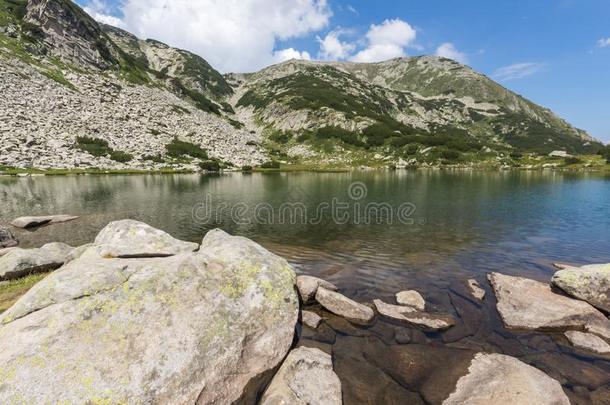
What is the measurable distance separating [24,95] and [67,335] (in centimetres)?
13125

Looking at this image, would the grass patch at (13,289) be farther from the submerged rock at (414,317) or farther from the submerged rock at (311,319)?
the submerged rock at (414,317)

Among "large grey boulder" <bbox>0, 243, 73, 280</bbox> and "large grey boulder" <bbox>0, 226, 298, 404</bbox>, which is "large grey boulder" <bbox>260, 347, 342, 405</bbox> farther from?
"large grey boulder" <bbox>0, 243, 73, 280</bbox>

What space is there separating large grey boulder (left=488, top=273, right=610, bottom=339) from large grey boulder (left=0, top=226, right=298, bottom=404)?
30.4ft

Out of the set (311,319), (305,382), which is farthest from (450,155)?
(305,382)

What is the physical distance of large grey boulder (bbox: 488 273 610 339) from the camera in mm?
12031

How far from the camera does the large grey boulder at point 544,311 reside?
39.5 ft

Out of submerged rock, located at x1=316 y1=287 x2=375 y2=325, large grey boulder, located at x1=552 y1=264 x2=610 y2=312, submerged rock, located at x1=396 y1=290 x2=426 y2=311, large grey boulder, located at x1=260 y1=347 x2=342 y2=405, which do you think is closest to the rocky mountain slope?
submerged rock, located at x1=316 y1=287 x2=375 y2=325

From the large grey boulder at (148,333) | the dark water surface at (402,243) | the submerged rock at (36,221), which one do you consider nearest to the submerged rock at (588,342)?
the dark water surface at (402,243)

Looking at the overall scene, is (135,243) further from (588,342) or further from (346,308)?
(588,342)

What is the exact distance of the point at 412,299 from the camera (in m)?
14.2

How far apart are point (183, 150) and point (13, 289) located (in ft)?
353

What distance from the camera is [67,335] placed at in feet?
24.2

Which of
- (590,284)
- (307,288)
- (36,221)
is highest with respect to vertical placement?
(36,221)

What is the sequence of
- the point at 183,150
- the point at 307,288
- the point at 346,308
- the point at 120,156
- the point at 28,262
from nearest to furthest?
the point at 346,308 < the point at 307,288 < the point at 28,262 < the point at 120,156 < the point at 183,150
